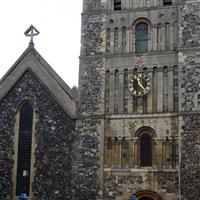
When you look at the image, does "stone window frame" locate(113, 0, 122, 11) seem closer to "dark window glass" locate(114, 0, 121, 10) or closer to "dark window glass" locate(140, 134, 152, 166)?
"dark window glass" locate(114, 0, 121, 10)

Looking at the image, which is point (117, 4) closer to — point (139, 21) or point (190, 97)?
point (139, 21)

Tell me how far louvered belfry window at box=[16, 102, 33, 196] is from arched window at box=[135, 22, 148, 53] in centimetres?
772

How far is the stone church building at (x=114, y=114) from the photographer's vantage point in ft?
106

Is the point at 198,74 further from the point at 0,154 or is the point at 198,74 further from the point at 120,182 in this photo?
the point at 0,154

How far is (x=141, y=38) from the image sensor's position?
3509 cm

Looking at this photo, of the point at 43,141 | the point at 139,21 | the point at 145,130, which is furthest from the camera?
the point at 139,21

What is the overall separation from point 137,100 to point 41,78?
6471 mm

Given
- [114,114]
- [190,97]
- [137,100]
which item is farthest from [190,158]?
[114,114]

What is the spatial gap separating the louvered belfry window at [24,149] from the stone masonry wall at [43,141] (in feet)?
1.51

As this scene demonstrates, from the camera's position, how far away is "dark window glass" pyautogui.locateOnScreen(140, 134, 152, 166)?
32.8 m

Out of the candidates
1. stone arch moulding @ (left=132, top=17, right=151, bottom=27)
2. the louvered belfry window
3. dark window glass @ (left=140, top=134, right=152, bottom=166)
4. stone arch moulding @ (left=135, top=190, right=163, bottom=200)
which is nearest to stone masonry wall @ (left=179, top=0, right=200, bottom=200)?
stone arch moulding @ (left=135, top=190, right=163, bottom=200)

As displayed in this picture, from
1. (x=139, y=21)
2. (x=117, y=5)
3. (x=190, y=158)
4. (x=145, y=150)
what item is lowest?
(x=190, y=158)

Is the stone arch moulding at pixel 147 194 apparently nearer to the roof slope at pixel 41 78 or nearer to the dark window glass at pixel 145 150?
the dark window glass at pixel 145 150

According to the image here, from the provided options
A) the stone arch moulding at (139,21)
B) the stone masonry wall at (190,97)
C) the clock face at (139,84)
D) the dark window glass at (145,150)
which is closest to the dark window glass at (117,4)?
the stone arch moulding at (139,21)
